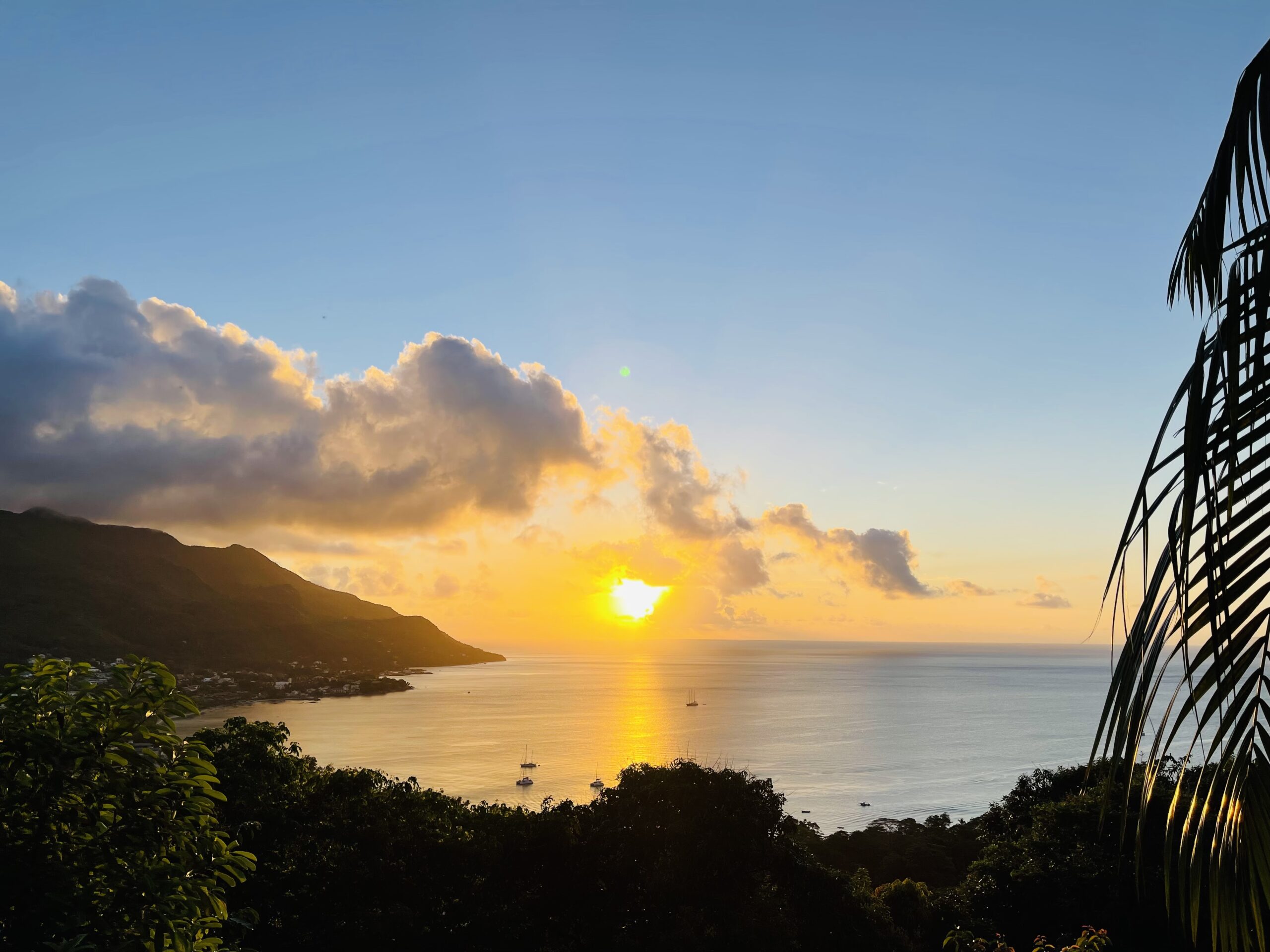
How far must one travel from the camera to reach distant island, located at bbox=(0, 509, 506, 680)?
107 meters

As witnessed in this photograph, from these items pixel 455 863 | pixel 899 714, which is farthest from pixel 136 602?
pixel 455 863

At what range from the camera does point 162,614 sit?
123 metres

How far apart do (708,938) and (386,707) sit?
317 ft

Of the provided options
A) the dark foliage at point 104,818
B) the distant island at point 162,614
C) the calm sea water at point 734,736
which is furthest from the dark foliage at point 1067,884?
the distant island at point 162,614

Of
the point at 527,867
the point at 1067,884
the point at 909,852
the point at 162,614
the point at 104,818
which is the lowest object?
the point at 909,852

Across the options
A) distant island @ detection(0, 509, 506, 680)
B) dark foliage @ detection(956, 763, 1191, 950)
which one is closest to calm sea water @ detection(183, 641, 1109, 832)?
distant island @ detection(0, 509, 506, 680)

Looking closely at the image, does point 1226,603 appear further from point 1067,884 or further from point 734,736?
point 734,736

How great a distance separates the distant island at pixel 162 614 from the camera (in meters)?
107

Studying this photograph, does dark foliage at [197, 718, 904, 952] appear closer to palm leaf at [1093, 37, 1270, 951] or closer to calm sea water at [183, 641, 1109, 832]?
palm leaf at [1093, 37, 1270, 951]

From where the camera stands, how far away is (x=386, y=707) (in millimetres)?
102938

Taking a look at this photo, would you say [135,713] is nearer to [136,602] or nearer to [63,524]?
[136,602]

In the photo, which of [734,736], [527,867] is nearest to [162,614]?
[734,736]

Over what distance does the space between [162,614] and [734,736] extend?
9044 centimetres

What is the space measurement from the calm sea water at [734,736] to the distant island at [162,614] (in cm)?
1860
